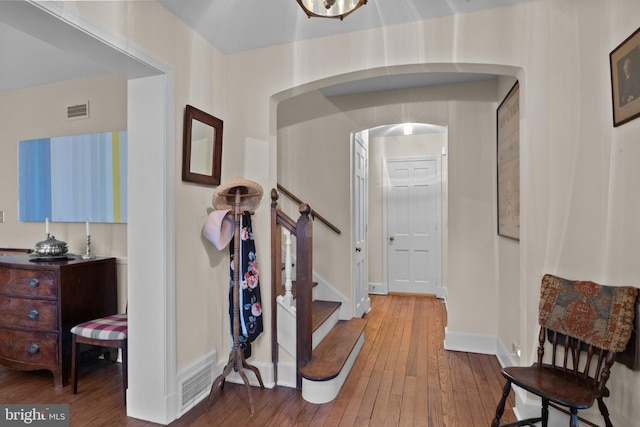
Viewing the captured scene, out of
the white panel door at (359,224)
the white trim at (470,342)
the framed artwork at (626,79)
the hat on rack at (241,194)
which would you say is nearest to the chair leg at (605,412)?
the framed artwork at (626,79)

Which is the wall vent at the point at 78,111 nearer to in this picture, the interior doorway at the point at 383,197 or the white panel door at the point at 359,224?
the white panel door at the point at 359,224

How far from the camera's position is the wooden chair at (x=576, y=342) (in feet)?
5.06

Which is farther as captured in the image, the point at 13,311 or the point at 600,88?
the point at 13,311

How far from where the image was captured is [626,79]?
154 centimetres

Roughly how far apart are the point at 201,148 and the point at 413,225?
3916mm

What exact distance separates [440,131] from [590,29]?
337cm

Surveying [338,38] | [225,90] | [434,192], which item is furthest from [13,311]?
[434,192]

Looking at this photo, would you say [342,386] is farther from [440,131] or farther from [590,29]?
[440,131]

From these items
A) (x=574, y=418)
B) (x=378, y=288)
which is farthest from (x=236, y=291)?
(x=378, y=288)

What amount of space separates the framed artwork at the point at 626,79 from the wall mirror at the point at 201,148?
228cm

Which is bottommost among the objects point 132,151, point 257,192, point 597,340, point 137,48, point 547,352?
point 547,352

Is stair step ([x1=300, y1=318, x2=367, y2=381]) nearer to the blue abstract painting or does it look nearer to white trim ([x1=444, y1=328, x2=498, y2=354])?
white trim ([x1=444, y1=328, x2=498, y2=354])

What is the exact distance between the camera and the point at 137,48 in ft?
6.24

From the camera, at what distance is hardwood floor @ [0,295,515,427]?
2131 mm
